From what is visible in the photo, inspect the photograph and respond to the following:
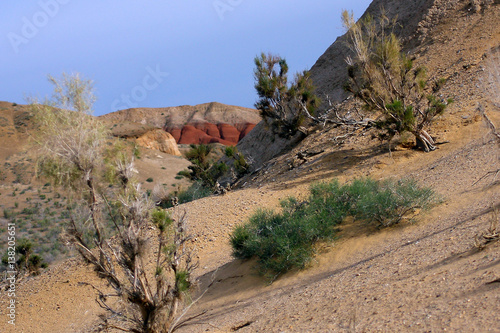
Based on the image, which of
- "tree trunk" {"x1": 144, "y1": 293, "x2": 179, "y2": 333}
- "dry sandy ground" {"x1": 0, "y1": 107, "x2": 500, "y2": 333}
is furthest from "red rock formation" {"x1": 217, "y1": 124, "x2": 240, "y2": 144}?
"tree trunk" {"x1": 144, "y1": 293, "x2": 179, "y2": 333}

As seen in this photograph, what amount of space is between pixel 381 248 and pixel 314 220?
56.5 inches

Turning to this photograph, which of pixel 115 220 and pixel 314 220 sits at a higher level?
pixel 115 220

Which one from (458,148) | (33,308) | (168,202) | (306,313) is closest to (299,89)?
(168,202)

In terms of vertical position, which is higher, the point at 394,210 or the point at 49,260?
the point at 49,260

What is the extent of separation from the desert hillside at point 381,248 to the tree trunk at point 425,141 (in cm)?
32

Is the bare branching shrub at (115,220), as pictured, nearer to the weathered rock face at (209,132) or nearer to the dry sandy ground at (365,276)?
the dry sandy ground at (365,276)

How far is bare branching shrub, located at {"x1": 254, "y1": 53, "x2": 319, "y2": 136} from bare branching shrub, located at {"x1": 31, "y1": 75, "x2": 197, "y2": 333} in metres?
10.3

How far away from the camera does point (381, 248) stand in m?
8.10

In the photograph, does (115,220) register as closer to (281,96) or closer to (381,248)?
(381,248)

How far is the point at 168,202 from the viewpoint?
65.2 ft

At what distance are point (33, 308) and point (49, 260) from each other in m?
5.82

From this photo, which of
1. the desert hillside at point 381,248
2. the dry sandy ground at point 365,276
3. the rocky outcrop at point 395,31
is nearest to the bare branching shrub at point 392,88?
the desert hillside at point 381,248

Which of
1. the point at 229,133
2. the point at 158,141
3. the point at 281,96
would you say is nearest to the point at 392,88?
the point at 281,96

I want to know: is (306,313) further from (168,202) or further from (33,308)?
(168,202)
